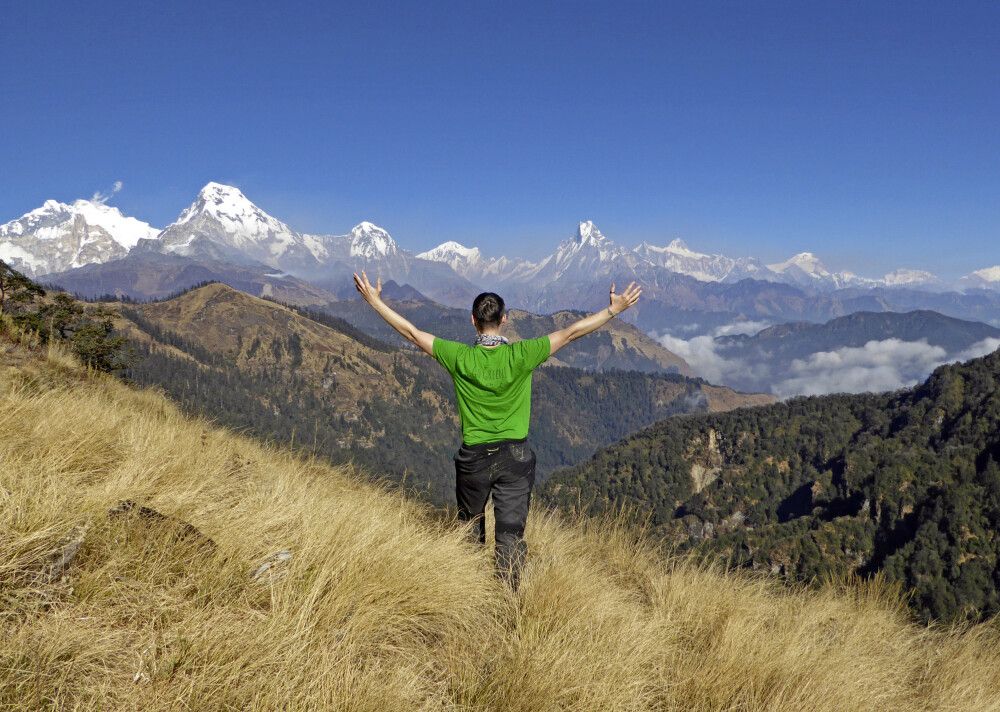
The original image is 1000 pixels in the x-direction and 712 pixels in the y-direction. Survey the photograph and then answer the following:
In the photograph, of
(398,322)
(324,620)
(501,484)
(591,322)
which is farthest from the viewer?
(398,322)

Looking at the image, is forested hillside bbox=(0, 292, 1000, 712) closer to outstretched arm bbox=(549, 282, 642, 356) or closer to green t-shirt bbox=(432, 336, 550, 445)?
green t-shirt bbox=(432, 336, 550, 445)

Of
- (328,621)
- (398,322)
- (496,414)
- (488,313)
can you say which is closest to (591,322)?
(488,313)

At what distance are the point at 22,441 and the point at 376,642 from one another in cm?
378

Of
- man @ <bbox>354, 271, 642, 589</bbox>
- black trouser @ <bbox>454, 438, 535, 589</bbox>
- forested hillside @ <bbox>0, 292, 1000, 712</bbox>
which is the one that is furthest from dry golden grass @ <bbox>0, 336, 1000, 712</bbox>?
man @ <bbox>354, 271, 642, 589</bbox>

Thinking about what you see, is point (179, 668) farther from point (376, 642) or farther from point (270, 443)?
point (270, 443)

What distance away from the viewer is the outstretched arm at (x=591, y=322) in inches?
227

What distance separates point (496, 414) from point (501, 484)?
0.72m

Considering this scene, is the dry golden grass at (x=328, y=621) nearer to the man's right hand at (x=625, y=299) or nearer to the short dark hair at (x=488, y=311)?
the short dark hair at (x=488, y=311)

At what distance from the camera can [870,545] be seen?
13850cm

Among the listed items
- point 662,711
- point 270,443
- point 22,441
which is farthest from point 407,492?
point 662,711

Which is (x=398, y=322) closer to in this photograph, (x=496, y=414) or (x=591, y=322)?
(x=496, y=414)

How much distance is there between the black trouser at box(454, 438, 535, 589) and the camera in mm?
5492

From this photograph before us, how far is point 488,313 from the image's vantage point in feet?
19.0

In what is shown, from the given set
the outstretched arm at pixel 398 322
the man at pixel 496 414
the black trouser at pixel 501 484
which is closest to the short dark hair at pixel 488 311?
the man at pixel 496 414
